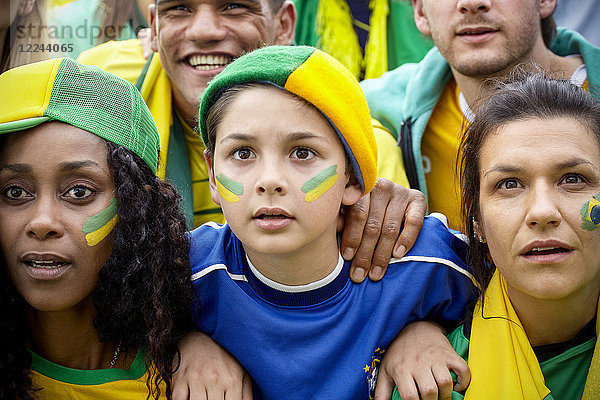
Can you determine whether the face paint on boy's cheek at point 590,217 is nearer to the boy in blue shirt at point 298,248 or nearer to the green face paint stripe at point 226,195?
the boy in blue shirt at point 298,248

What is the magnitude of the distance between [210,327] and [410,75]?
1.99 metres

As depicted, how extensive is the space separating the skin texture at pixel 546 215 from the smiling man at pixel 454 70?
844mm

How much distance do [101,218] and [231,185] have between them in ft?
1.47

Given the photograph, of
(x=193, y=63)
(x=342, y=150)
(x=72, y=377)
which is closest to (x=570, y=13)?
(x=193, y=63)

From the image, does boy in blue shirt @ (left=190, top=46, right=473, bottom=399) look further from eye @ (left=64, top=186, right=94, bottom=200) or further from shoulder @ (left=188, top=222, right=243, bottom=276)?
eye @ (left=64, top=186, right=94, bottom=200)

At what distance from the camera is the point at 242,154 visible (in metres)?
2.27

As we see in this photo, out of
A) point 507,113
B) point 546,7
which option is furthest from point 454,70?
point 507,113

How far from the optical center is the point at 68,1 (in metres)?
4.77

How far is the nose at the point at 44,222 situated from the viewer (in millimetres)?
2117

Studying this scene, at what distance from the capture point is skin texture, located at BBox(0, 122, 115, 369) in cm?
216

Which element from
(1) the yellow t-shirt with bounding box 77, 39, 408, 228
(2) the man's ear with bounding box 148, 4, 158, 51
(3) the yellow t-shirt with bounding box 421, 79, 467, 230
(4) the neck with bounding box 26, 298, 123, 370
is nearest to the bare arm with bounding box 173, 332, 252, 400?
(4) the neck with bounding box 26, 298, 123, 370

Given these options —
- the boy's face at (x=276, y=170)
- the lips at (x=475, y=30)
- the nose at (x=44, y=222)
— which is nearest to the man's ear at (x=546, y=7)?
the lips at (x=475, y=30)

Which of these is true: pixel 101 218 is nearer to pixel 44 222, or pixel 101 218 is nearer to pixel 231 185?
pixel 44 222

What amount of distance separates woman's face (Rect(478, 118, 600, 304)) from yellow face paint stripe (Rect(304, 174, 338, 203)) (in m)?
0.54
